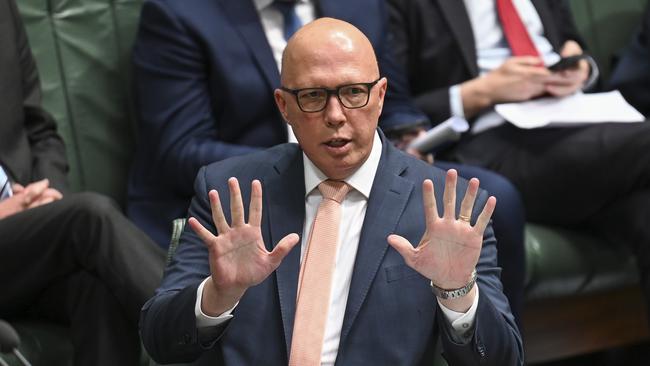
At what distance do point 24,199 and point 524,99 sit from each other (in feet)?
3.81

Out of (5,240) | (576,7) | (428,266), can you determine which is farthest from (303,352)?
(576,7)

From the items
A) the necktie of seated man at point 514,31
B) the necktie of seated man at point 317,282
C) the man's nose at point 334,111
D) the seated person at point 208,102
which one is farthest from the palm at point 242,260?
the necktie of seated man at point 514,31

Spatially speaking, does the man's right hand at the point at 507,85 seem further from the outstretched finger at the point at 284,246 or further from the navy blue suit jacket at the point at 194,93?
the outstretched finger at the point at 284,246

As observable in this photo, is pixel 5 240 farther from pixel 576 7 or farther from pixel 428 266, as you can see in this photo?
pixel 576 7

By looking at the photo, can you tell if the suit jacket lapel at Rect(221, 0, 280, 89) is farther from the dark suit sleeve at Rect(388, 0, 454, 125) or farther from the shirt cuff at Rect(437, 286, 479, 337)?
the shirt cuff at Rect(437, 286, 479, 337)

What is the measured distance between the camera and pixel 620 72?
10.3 ft

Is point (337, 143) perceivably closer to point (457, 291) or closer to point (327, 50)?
point (327, 50)

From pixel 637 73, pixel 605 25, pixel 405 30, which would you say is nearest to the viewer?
pixel 405 30

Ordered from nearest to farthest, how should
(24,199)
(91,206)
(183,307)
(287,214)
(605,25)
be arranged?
(183,307), (287,214), (91,206), (24,199), (605,25)

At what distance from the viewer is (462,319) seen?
1.69 metres

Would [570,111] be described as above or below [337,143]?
below

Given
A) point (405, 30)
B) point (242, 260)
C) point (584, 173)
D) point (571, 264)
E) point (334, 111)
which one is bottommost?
point (571, 264)

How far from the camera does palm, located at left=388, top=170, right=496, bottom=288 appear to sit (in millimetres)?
1637

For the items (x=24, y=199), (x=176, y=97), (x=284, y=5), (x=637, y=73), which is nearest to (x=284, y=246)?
(x=24, y=199)
